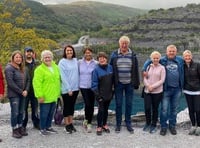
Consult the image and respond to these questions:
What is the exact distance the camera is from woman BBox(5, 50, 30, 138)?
278 inches

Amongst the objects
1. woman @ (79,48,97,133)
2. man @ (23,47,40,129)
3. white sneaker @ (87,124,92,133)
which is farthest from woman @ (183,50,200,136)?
man @ (23,47,40,129)

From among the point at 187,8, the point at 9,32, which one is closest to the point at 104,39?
the point at 187,8

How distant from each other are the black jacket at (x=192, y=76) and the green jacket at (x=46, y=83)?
2735 millimetres

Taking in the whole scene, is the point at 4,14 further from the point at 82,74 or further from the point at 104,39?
the point at 104,39

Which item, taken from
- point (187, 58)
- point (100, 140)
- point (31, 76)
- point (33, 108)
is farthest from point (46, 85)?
point (187, 58)

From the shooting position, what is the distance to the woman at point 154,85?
24.5 ft

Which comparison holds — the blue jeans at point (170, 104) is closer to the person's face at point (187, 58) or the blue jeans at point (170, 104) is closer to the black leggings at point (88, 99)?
the person's face at point (187, 58)

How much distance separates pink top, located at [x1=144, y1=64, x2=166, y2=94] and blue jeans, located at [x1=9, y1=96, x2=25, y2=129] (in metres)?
2.63

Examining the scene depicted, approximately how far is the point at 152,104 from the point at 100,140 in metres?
1.41

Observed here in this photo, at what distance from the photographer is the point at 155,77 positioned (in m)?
7.51

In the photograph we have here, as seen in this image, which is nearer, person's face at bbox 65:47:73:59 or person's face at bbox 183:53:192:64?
person's face at bbox 65:47:73:59

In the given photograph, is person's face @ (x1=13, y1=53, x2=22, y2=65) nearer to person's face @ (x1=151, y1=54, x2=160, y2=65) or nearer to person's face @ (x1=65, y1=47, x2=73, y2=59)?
person's face @ (x1=65, y1=47, x2=73, y2=59)

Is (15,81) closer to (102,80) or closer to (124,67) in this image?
(102,80)

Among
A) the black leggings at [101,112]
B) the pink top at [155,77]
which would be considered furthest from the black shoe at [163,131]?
the black leggings at [101,112]
